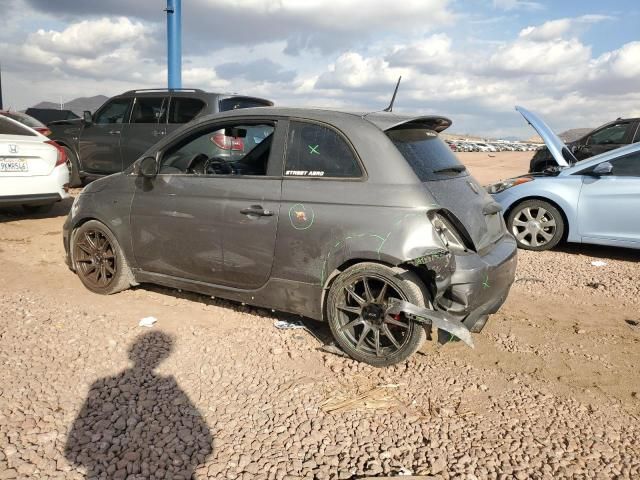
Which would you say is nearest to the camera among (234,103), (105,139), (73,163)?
(234,103)

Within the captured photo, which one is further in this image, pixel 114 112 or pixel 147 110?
pixel 114 112

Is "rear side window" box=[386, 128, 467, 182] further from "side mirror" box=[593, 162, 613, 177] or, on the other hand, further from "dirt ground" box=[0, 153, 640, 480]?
"side mirror" box=[593, 162, 613, 177]

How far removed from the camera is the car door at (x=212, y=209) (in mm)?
3961

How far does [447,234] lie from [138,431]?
2.18 meters

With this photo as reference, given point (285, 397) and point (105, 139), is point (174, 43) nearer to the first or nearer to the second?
point (105, 139)

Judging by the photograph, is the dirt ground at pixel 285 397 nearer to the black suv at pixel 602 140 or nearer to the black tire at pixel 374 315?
the black tire at pixel 374 315

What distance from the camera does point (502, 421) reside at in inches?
121

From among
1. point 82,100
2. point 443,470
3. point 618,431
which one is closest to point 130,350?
point 443,470

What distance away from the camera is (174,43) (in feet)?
40.0

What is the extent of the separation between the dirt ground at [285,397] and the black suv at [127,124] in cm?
452

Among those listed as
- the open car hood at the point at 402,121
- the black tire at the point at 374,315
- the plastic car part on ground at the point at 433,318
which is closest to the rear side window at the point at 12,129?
the open car hood at the point at 402,121

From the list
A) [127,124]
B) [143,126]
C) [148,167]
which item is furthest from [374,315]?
[127,124]

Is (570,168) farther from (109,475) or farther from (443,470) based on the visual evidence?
(109,475)

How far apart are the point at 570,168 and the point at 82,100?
51.5 m
